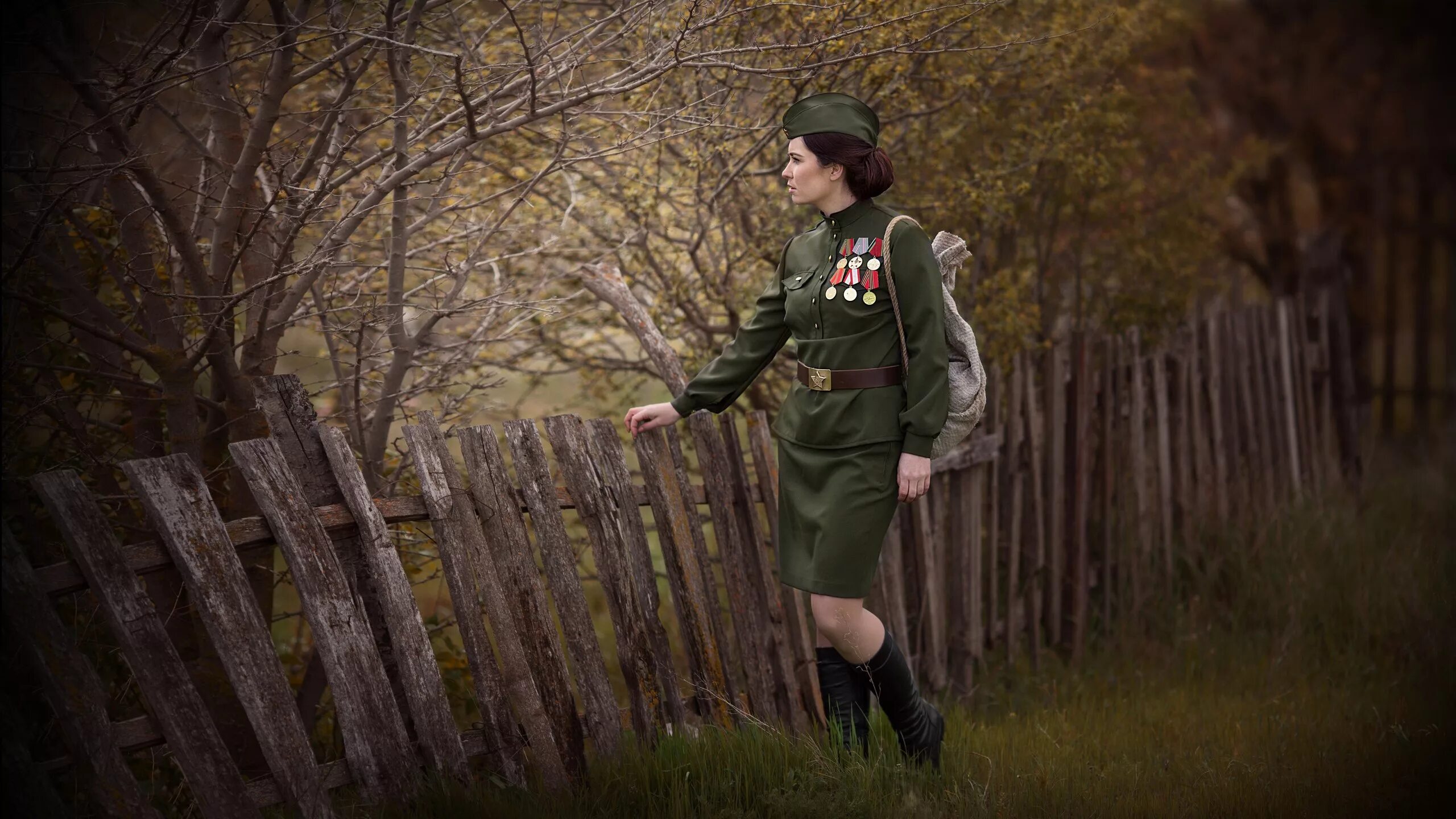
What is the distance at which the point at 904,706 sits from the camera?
312 centimetres

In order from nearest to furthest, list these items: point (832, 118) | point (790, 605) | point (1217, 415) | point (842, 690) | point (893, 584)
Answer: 1. point (832, 118)
2. point (842, 690)
3. point (790, 605)
4. point (893, 584)
5. point (1217, 415)

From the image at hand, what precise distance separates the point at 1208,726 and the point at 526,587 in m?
2.60

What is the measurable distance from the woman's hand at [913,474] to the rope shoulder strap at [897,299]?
21cm

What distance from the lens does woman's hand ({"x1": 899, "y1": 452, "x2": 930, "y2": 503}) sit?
290 centimetres

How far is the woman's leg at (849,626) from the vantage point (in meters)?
3.02

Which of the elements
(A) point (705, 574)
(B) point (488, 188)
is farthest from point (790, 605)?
(B) point (488, 188)

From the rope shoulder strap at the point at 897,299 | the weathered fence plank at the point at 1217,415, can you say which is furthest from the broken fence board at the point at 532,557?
the weathered fence plank at the point at 1217,415

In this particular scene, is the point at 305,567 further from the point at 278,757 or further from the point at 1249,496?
the point at 1249,496

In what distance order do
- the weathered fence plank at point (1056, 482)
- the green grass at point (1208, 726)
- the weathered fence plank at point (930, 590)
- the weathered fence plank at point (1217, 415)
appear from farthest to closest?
1. the weathered fence plank at point (1217, 415)
2. the weathered fence plank at point (1056, 482)
3. the weathered fence plank at point (930, 590)
4. the green grass at point (1208, 726)

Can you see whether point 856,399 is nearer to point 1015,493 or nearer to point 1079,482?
point 1015,493

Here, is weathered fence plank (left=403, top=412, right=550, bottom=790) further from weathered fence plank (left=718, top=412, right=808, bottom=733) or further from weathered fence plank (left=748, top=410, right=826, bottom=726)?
weathered fence plank (left=748, top=410, right=826, bottom=726)

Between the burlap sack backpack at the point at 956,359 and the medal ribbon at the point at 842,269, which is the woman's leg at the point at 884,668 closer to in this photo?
the burlap sack backpack at the point at 956,359

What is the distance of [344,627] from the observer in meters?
2.59

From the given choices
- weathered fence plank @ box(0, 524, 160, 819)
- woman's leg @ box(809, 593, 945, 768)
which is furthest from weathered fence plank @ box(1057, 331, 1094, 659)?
weathered fence plank @ box(0, 524, 160, 819)
